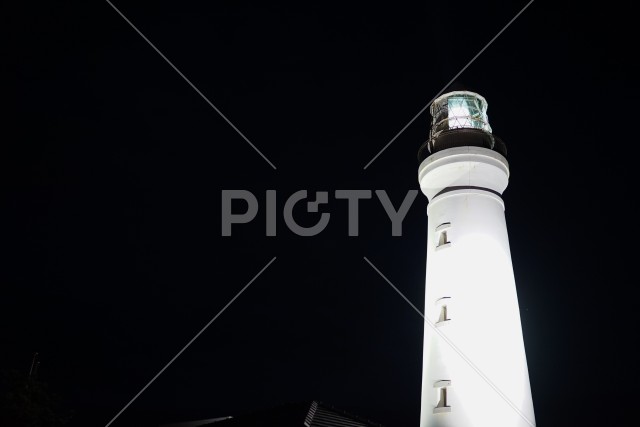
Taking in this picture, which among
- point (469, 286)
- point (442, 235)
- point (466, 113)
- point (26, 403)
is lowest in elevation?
point (26, 403)

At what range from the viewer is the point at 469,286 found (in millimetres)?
14633

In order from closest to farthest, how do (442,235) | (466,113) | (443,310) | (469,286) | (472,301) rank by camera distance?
(472,301), (469,286), (443,310), (442,235), (466,113)

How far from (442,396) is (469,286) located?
2.66 m

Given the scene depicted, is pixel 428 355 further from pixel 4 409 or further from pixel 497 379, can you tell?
pixel 4 409

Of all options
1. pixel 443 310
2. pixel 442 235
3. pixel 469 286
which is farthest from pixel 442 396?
pixel 442 235

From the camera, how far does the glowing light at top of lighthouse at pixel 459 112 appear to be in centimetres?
1695

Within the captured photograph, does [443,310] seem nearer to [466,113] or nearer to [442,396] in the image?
[442,396]

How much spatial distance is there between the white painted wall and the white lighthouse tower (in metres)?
0.02

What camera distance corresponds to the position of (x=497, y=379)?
13.7 metres

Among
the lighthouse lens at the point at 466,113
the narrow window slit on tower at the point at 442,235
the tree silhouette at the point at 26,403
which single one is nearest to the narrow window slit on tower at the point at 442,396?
the narrow window slit on tower at the point at 442,235

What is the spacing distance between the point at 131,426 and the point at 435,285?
2432 cm

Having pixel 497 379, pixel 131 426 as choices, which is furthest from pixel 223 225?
pixel 131 426

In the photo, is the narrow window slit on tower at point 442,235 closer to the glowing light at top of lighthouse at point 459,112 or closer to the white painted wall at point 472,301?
the white painted wall at point 472,301

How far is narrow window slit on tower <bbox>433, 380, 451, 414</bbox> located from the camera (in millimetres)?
13742
